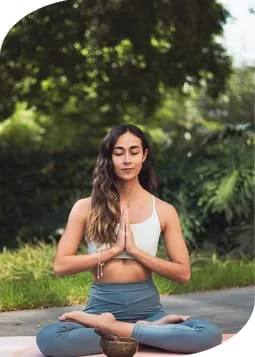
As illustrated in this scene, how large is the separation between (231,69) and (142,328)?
597 centimetres

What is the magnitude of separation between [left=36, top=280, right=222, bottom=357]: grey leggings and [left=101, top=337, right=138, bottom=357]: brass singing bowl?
17cm

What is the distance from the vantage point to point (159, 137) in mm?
13281

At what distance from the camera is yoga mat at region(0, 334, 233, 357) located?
12.9 ft

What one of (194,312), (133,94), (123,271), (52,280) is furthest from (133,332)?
(133,94)

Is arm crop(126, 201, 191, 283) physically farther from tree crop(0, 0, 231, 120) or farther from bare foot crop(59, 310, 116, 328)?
tree crop(0, 0, 231, 120)

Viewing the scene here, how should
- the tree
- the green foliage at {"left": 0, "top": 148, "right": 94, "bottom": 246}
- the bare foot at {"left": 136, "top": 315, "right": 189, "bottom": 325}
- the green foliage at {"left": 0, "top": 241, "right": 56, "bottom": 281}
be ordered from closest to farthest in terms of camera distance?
the bare foot at {"left": 136, "top": 315, "right": 189, "bottom": 325} < the green foliage at {"left": 0, "top": 241, "right": 56, "bottom": 281} < the tree < the green foliage at {"left": 0, "top": 148, "right": 94, "bottom": 246}

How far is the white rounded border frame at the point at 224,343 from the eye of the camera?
3.91 m

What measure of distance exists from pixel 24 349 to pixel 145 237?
2.58 feet

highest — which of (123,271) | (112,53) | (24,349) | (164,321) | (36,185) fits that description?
(112,53)

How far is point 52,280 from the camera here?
545cm

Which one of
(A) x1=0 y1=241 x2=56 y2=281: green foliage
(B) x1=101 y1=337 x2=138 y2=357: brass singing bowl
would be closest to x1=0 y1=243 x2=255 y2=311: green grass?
(A) x1=0 y1=241 x2=56 y2=281: green foliage

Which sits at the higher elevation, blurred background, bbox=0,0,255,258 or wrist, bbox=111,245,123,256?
blurred background, bbox=0,0,255,258

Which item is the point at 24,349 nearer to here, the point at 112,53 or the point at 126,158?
the point at 126,158

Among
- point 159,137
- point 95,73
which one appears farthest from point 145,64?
point 159,137
